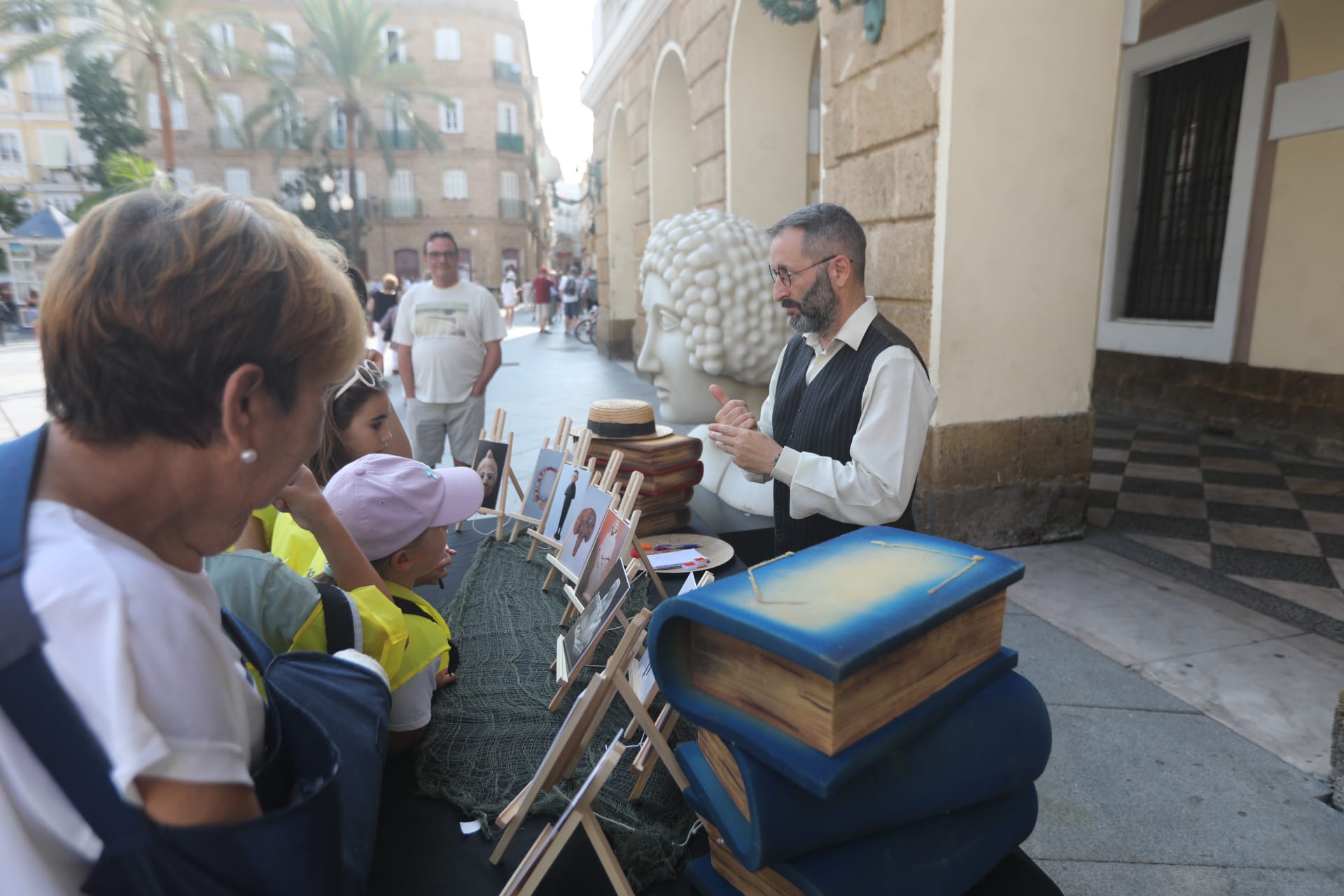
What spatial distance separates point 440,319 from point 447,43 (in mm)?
36106

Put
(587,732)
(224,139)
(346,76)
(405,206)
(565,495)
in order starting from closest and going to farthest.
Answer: (587,732) → (565,495) → (346,76) → (224,139) → (405,206)

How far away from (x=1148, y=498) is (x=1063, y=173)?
2353 millimetres

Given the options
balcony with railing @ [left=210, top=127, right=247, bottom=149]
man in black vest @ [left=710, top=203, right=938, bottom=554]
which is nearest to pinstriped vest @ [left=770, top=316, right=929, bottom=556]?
man in black vest @ [left=710, top=203, right=938, bottom=554]

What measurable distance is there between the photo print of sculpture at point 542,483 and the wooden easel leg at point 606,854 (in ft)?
5.57

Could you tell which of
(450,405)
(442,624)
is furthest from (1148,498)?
(442,624)

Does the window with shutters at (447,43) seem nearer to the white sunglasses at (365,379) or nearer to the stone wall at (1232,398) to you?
the stone wall at (1232,398)

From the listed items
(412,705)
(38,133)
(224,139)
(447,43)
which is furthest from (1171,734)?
(38,133)

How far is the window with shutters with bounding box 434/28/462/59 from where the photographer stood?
113ft

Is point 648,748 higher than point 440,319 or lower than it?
lower

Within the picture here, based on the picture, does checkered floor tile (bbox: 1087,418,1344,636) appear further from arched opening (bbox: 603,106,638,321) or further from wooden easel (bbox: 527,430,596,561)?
arched opening (bbox: 603,106,638,321)

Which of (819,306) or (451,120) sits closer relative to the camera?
(819,306)

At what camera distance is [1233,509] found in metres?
4.74

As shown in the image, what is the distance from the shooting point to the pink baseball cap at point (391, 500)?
4.92 ft

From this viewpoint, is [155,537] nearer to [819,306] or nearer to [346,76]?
[819,306]
